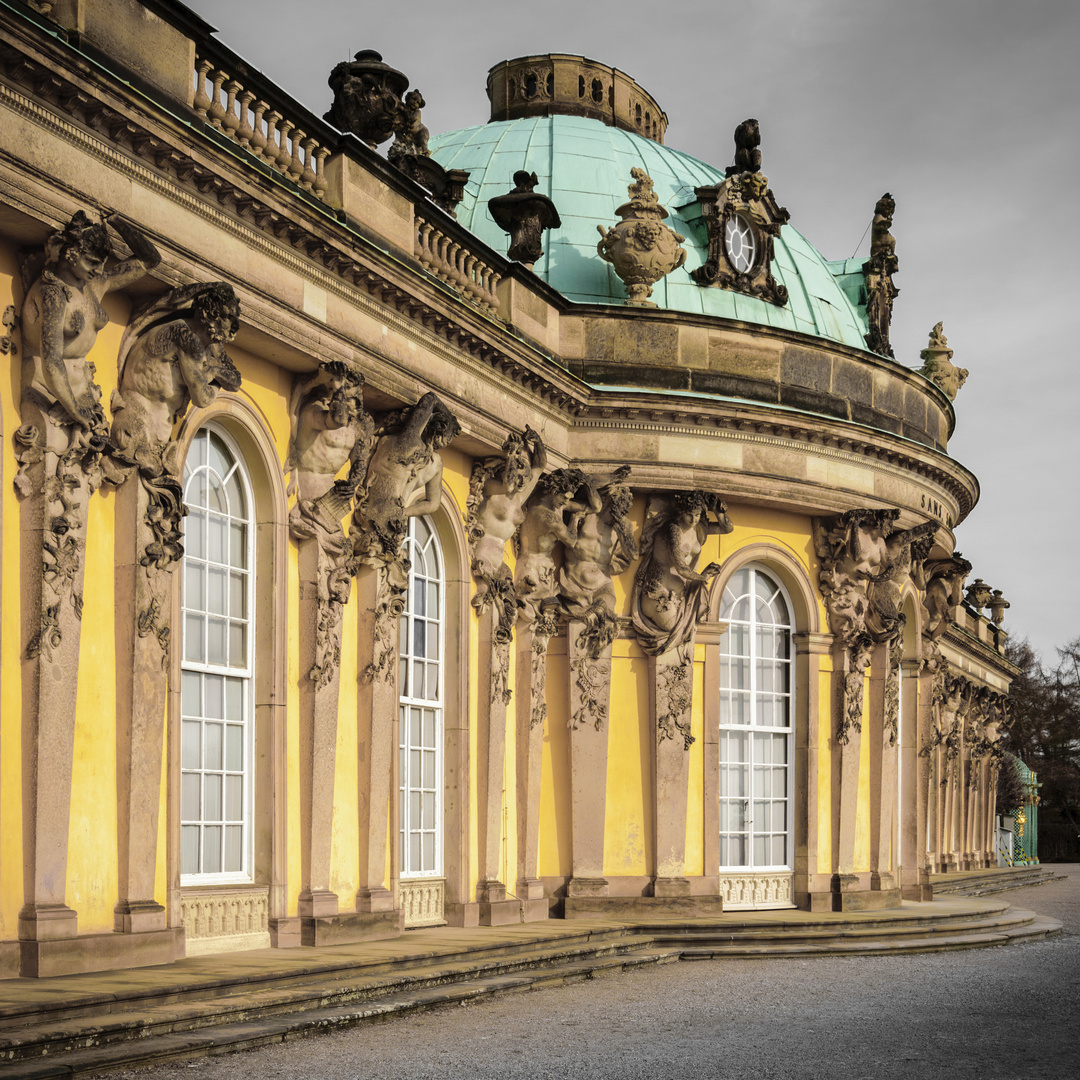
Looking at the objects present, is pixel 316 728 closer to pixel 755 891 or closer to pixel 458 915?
pixel 458 915

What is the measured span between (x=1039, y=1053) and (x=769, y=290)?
49.5 feet

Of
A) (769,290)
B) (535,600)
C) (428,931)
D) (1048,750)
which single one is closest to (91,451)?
(428,931)

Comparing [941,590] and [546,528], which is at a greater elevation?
[546,528]

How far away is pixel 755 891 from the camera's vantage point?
22297mm

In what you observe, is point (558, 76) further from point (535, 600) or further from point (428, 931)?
point (428, 931)

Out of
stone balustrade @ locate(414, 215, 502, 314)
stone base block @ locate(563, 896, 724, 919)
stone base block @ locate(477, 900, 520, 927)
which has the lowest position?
stone base block @ locate(563, 896, 724, 919)

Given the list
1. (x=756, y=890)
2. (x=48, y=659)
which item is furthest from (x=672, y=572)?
(x=48, y=659)

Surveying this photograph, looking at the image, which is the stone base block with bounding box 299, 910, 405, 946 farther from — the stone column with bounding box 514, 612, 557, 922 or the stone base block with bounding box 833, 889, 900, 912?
the stone base block with bounding box 833, 889, 900, 912

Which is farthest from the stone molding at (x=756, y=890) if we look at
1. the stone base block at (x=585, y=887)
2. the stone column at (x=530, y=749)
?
the stone column at (x=530, y=749)

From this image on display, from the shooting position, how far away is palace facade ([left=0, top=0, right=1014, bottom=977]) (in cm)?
1146

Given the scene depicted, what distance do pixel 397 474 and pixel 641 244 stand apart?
7.43m

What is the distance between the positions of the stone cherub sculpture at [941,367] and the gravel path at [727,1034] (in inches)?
575

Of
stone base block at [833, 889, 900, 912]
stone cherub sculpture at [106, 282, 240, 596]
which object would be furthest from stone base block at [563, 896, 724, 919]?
stone cherub sculpture at [106, 282, 240, 596]

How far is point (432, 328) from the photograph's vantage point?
17.0 m
